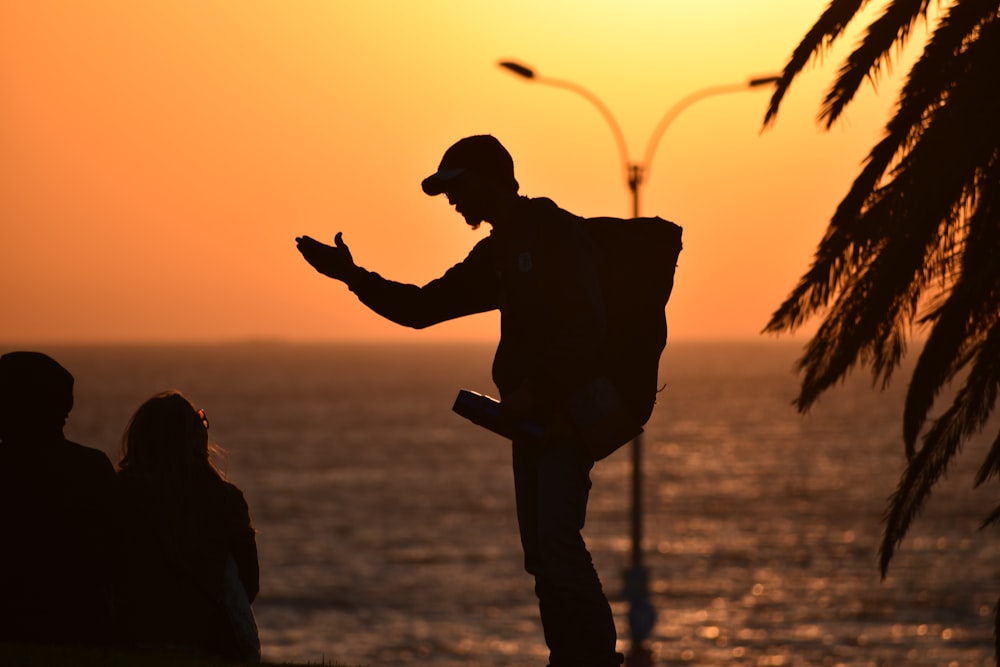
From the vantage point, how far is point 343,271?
18.5 feet

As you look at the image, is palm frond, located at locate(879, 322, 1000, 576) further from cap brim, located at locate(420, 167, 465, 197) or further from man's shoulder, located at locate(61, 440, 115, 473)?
man's shoulder, located at locate(61, 440, 115, 473)

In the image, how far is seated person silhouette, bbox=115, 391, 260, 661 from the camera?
5.76m

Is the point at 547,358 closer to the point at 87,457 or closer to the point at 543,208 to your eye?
the point at 543,208

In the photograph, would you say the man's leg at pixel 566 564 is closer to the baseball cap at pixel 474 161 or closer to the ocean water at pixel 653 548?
the baseball cap at pixel 474 161

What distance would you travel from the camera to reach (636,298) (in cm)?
523

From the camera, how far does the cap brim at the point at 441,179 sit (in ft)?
16.8

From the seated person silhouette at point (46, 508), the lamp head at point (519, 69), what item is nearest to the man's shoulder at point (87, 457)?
the seated person silhouette at point (46, 508)

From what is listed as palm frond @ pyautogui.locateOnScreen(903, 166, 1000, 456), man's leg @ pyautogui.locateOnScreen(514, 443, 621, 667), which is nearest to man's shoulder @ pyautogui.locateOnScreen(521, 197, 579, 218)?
man's leg @ pyautogui.locateOnScreen(514, 443, 621, 667)

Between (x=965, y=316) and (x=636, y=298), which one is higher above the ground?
(x=965, y=316)

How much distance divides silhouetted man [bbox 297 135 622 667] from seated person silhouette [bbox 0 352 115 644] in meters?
1.30

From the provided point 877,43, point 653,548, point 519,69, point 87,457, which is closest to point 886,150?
point 877,43

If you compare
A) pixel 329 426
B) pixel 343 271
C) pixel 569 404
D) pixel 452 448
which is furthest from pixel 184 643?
pixel 329 426

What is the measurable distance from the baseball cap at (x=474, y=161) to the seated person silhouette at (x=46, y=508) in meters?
1.31

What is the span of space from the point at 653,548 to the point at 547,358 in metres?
63.0
